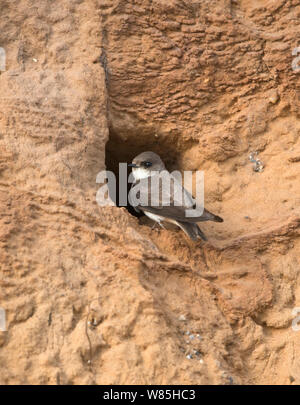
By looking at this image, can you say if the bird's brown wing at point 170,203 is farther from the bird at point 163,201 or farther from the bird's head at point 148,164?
the bird's head at point 148,164

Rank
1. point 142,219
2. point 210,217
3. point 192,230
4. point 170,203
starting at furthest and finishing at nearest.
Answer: point 142,219, point 170,203, point 192,230, point 210,217

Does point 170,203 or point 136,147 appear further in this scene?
point 136,147

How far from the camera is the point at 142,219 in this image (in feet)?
19.4

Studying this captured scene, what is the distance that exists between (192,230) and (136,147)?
1351mm

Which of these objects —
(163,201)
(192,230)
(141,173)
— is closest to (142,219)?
(141,173)

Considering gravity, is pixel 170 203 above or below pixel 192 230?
above

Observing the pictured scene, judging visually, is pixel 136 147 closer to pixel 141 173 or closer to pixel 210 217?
pixel 141 173

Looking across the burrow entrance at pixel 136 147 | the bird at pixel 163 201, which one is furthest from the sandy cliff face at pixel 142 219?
the bird at pixel 163 201

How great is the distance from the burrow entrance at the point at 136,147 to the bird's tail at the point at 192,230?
112 cm

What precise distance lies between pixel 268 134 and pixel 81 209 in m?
2.00

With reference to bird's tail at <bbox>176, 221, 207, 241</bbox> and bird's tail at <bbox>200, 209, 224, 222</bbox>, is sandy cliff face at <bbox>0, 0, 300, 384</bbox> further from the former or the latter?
bird's tail at <bbox>200, 209, 224, 222</bbox>

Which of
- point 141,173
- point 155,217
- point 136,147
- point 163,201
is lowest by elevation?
point 155,217
